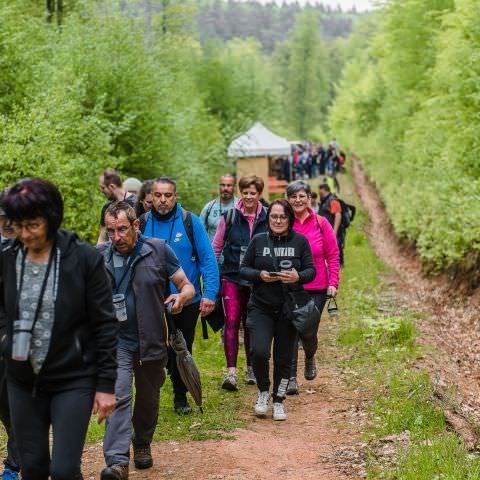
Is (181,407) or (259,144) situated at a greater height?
(259,144)

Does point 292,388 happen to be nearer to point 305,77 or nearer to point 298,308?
point 298,308

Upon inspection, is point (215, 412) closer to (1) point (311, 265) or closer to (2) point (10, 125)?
(1) point (311, 265)

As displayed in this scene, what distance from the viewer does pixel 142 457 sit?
247 inches

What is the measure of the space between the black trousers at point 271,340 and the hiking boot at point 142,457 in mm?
1579

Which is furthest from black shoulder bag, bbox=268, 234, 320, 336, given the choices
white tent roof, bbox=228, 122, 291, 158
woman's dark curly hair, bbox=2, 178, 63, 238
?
white tent roof, bbox=228, 122, 291, 158

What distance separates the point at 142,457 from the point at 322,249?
3257 mm

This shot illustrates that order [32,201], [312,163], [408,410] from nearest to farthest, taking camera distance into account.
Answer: [32,201], [408,410], [312,163]

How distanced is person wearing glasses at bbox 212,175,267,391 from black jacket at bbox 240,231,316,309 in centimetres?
99

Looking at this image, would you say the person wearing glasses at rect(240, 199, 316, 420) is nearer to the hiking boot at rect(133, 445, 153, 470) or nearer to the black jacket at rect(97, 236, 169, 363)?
the hiking boot at rect(133, 445, 153, 470)

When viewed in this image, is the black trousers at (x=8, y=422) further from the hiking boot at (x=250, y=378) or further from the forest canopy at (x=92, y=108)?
the forest canopy at (x=92, y=108)

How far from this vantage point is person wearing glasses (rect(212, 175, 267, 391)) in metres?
8.56

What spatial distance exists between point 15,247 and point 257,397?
4.68 meters

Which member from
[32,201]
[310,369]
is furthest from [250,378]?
[32,201]

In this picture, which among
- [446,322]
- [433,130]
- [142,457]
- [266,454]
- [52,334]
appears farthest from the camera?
[433,130]
